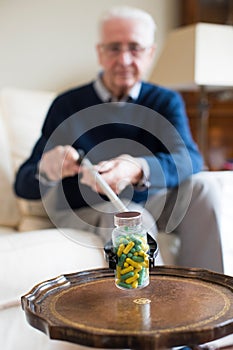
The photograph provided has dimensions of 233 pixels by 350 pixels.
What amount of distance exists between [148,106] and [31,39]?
2.82 feet

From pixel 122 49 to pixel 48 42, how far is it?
0.77 metres

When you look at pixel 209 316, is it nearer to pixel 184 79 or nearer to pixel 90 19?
pixel 184 79

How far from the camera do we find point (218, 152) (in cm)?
266

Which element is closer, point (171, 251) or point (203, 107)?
point (171, 251)

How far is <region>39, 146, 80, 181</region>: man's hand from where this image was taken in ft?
4.75

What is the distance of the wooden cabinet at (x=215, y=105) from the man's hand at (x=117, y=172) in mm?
1141

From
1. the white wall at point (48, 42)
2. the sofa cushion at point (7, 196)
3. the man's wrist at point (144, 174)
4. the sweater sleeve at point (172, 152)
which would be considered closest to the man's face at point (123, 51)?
the sweater sleeve at point (172, 152)

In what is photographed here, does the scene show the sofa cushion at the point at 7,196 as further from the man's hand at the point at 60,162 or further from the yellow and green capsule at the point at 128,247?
the yellow and green capsule at the point at 128,247

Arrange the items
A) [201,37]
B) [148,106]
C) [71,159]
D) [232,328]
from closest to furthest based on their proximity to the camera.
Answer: [232,328] → [71,159] → [148,106] → [201,37]

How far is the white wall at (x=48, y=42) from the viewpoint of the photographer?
7.65 feet

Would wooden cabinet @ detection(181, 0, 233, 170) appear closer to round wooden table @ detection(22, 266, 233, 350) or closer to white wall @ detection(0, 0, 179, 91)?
white wall @ detection(0, 0, 179, 91)

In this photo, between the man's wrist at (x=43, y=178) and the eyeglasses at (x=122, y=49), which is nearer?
the man's wrist at (x=43, y=178)

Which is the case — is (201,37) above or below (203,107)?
above

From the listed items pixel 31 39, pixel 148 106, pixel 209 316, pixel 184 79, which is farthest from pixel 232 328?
pixel 31 39
